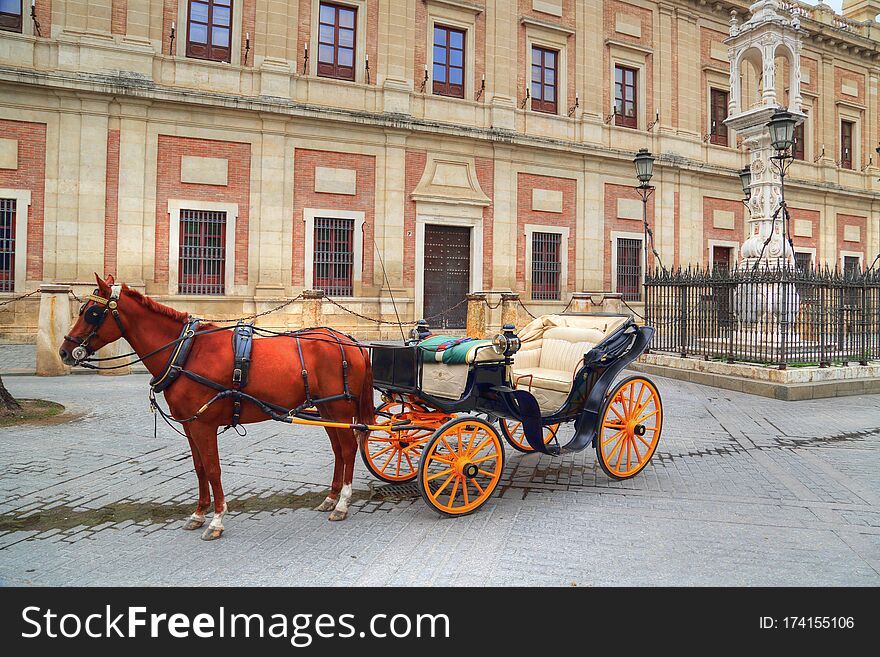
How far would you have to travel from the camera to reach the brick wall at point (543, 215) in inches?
792

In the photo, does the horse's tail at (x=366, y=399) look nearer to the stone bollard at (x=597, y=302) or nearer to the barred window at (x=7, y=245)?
the stone bollard at (x=597, y=302)

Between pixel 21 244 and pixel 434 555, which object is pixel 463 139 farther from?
pixel 434 555

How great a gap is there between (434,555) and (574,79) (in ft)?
67.8

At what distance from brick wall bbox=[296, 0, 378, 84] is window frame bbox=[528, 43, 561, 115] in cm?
538

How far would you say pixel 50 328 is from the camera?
11.0 meters

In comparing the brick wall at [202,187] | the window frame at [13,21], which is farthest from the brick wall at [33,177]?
the brick wall at [202,187]

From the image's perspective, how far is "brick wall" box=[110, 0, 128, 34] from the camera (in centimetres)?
1549

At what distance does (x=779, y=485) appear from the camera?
5340 millimetres

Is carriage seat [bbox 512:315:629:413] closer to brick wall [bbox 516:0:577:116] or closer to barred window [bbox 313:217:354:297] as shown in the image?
barred window [bbox 313:217:354:297]

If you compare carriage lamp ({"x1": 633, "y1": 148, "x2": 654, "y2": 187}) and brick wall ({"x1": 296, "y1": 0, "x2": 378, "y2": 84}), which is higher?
brick wall ({"x1": 296, "y1": 0, "x2": 378, "y2": 84})

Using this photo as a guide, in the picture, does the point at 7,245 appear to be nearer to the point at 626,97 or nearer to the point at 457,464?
the point at 457,464

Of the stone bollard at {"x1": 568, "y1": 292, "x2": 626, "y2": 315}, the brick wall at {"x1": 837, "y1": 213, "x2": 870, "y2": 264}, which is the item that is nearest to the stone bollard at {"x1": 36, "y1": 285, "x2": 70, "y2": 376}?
the stone bollard at {"x1": 568, "y1": 292, "x2": 626, "y2": 315}

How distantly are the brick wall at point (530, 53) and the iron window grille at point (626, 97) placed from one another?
1982 mm

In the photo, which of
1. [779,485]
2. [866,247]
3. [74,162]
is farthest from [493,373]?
[866,247]
